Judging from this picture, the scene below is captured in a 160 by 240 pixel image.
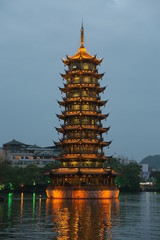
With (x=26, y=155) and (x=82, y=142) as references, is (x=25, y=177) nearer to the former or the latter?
(x=82, y=142)

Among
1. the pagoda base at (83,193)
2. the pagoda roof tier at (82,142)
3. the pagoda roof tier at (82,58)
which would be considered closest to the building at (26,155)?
the pagoda roof tier at (82,58)

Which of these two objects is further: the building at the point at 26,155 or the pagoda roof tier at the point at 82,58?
the building at the point at 26,155

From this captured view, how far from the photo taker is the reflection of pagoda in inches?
3140

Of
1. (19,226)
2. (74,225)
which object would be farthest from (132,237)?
(19,226)

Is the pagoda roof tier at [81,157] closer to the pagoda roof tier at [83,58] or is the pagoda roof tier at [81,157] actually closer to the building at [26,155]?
the pagoda roof tier at [83,58]

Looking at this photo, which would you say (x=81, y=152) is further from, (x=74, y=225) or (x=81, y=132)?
(x=74, y=225)

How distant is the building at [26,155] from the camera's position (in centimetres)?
18612

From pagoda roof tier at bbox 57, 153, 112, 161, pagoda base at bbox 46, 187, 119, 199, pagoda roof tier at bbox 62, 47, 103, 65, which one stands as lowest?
pagoda base at bbox 46, 187, 119, 199

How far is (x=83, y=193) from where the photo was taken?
7825cm

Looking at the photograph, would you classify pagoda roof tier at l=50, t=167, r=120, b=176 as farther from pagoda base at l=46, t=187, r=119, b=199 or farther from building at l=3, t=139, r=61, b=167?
building at l=3, t=139, r=61, b=167

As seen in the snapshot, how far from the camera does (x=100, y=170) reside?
8144cm

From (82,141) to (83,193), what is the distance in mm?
10799

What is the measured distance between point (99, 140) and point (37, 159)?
104899 mm

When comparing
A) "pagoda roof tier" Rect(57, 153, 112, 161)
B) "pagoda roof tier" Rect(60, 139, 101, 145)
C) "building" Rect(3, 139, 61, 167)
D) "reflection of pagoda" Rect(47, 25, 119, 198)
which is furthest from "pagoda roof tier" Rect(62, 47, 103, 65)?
"building" Rect(3, 139, 61, 167)
